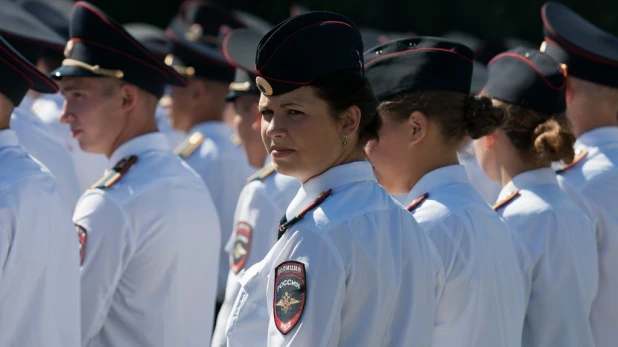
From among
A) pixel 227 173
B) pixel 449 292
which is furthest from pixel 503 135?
pixel 227 173

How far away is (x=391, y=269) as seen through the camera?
2.71 meters

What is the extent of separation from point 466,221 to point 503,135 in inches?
33.9

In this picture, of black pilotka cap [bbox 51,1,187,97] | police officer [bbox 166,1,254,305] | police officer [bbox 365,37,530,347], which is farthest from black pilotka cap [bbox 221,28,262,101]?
police officer [bbox 365,37,530,347]

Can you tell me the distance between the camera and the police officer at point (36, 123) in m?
4.64

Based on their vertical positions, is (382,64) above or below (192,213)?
above

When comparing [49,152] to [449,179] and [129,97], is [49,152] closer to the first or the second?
[129,97]

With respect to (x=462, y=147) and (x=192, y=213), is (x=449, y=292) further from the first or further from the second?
(x=192, y=213)

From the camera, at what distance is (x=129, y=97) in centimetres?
447

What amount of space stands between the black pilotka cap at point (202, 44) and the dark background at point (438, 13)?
5.63 metres

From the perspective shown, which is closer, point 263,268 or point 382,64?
point 263,268

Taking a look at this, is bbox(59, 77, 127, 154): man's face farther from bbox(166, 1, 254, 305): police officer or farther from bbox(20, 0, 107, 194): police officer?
bbox(166, 1, 254, 305): police officer

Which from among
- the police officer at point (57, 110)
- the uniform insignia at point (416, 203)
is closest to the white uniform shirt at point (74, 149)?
the police officer at point (57, 110)

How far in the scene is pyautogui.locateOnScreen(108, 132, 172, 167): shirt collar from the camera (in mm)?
4367

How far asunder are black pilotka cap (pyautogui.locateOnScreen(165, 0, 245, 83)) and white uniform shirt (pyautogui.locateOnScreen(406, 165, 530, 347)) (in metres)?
4.45
